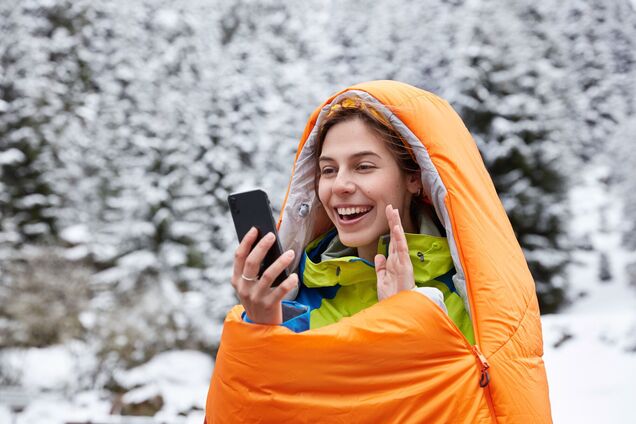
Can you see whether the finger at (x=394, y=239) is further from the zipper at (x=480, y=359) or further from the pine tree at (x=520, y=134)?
the pine tree at (x=520, y=134)

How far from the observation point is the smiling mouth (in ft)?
5.41

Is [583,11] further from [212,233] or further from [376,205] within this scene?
[376,205]

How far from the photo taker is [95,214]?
56.2ft

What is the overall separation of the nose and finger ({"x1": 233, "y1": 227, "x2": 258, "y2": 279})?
338 millimetres

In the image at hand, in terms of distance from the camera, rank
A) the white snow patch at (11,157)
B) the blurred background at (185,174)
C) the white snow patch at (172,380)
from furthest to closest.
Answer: the white snow patch at (11,157)
the blurred background at (185,174)
the white snow patch at (172,380)

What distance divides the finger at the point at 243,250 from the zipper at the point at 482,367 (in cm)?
63

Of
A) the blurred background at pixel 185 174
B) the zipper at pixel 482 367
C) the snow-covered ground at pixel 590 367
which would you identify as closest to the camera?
the zipper at pixel 482 367

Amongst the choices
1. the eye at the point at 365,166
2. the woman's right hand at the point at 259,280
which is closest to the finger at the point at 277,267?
the woman's right hand at the point at 259,280

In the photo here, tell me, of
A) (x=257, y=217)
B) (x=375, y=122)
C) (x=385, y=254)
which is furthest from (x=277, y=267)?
(x=375, y=122)

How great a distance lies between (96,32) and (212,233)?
1058cm

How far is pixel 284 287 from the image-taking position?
1312 mm

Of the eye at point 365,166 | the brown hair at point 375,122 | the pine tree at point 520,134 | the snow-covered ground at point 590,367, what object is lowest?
the snow-covered ground at point 590,367

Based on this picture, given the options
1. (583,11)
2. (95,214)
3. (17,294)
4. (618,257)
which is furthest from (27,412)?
(583,11)

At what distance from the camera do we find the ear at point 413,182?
1.76 meters
